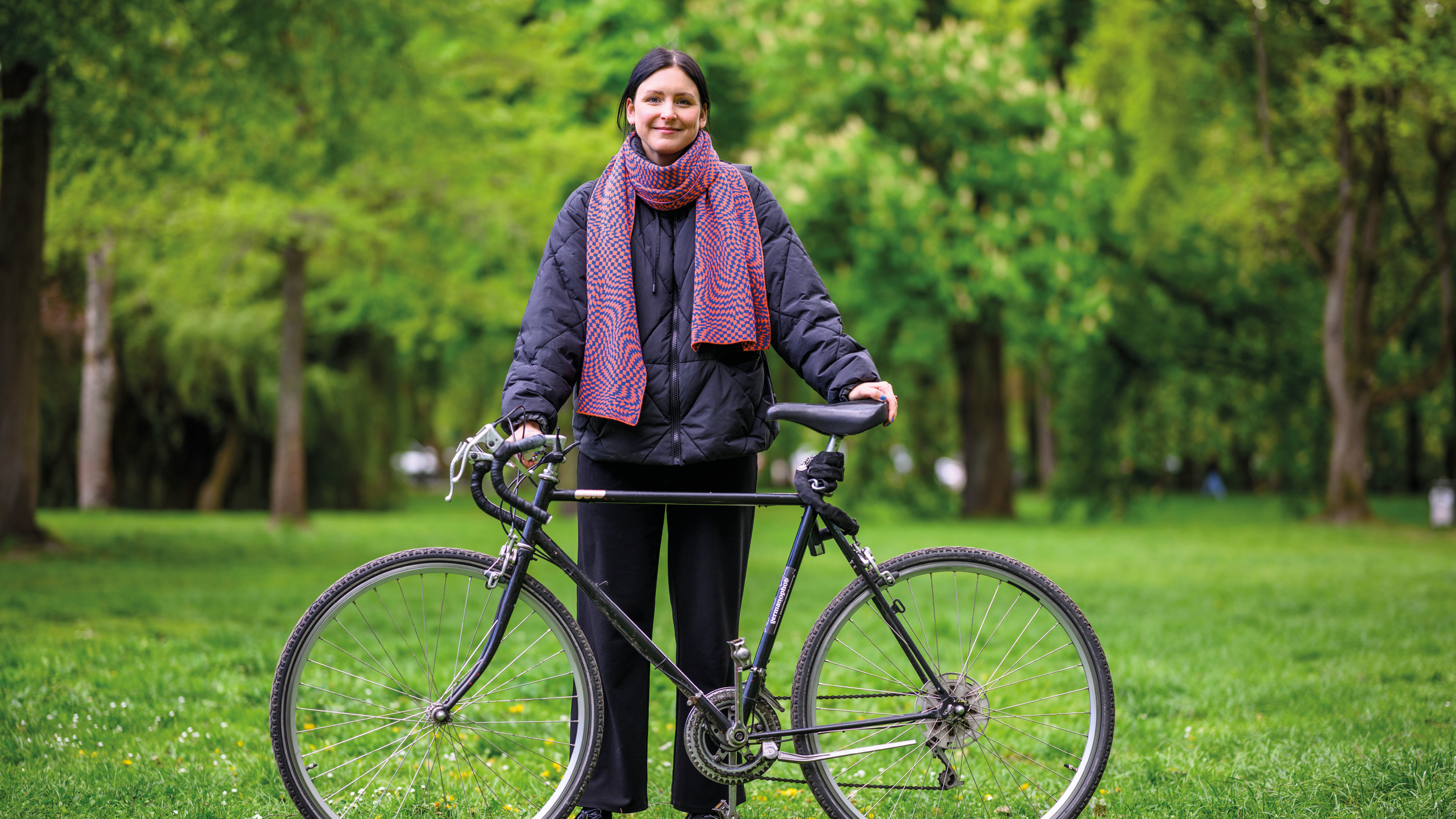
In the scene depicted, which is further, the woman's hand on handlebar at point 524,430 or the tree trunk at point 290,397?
the tree trunk at point 290,397

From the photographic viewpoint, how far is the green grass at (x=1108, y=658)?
3609 millimetres

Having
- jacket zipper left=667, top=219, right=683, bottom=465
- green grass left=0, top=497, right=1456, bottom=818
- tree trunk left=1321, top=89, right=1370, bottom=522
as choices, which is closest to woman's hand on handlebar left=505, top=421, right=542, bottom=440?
jacket zipper left=667, top=219, right=683, bottom=465

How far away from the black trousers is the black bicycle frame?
0.22 ft

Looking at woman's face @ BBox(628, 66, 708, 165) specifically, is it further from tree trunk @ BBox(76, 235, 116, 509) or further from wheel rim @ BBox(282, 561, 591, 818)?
tree trunk @ BBox(76, 235, 116, 509)

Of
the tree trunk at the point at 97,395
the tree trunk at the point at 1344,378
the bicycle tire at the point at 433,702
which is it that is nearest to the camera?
the bicycle tire at the point at 433,702

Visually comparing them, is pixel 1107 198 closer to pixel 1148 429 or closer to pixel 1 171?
pixel 1148 429

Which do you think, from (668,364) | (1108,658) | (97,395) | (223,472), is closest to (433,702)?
(668,364)

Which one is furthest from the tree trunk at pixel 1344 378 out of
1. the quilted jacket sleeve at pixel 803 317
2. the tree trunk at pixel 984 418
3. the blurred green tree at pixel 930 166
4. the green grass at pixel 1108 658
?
the quilted jacket sleeve at pixel 803 317

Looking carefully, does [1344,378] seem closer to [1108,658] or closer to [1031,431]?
[1108,658]

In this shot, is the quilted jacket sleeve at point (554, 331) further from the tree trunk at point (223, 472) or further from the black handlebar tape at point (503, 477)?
the tree trunk at point (223, 472)

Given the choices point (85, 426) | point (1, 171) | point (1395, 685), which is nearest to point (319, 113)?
point (1, 171)

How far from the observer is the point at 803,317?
3.15 meters

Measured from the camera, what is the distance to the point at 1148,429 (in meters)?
20.3

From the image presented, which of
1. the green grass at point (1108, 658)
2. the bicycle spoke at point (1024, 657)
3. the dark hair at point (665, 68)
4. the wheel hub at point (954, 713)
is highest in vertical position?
the dark hair at point (665, 68)
